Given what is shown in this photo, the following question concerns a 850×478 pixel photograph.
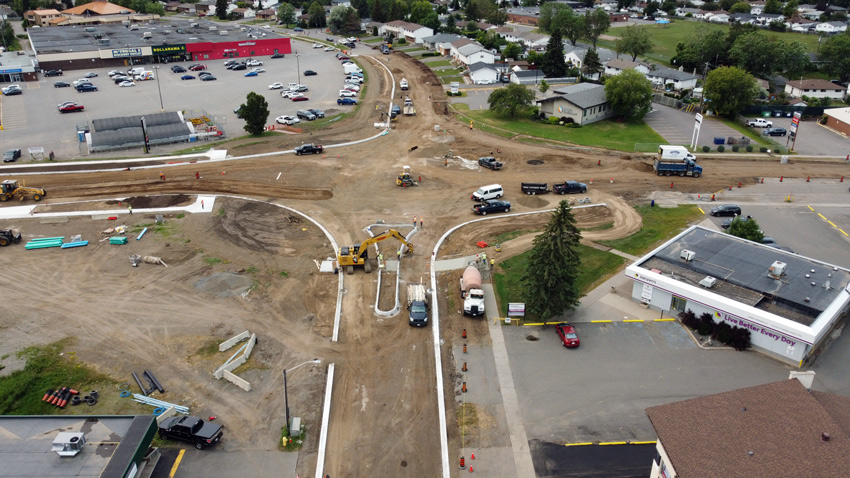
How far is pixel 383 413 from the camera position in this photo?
31.9 m

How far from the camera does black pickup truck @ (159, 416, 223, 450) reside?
2923cm

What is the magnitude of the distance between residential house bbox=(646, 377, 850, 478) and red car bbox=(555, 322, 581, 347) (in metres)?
12.5

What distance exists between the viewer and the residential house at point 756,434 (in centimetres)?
2114

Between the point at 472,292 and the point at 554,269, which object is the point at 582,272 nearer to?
the point at 554,269

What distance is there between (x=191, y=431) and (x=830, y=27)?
199501mm

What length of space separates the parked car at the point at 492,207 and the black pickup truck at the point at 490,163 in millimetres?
11299

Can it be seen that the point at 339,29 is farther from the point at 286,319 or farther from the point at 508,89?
the point at 286,319

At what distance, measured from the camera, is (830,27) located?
168125 mm

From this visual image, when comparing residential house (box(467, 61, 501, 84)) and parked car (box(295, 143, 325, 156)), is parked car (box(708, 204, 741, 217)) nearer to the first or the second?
parked car (box(295, 143, 325, 156))

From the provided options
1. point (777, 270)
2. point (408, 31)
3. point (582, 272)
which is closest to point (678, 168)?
point (777, 270)

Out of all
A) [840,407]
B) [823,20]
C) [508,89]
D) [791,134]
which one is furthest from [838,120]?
[823,20]

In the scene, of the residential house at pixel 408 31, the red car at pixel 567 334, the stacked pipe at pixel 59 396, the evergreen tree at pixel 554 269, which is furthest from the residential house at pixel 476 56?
the stacked pipe at pixel 59 396

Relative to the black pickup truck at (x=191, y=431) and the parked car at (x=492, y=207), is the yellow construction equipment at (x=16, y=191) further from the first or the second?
the parked car at (x=492, y=207)

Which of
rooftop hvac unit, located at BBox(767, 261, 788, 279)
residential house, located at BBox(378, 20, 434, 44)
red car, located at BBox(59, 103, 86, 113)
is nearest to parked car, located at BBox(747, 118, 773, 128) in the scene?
rooftop hvac unit, located at BBox(767, 261, 788, 279)
